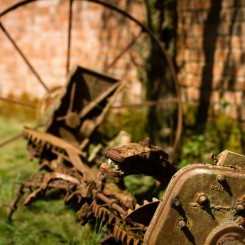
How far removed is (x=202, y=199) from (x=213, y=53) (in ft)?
9.04

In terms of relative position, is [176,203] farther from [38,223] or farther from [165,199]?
[38,223]

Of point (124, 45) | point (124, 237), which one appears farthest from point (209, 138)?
point (124, 237)

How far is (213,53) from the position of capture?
4.40 meters

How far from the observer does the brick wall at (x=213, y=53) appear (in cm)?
420

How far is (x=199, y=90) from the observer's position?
455 cm

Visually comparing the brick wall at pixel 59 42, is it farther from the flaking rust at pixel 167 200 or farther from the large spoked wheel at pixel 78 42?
the flaking rust at pixel 167 200

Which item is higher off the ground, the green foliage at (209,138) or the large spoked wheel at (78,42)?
the large spoked wheel at (78,42)

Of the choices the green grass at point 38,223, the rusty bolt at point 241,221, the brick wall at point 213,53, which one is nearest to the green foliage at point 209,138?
the brick wall at point 213,53

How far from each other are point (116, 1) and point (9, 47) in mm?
2143

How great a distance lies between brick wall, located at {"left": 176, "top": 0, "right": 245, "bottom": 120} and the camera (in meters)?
4.20

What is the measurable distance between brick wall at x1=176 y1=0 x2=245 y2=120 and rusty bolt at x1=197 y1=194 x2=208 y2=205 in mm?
2426

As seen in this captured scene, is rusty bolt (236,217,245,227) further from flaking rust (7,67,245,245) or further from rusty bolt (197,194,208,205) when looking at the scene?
rusty bolt (197,194,208,205)

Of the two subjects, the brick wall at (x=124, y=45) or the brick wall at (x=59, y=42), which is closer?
the brick wall at (x=124, y=45)

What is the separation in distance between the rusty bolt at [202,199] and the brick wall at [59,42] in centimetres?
323
